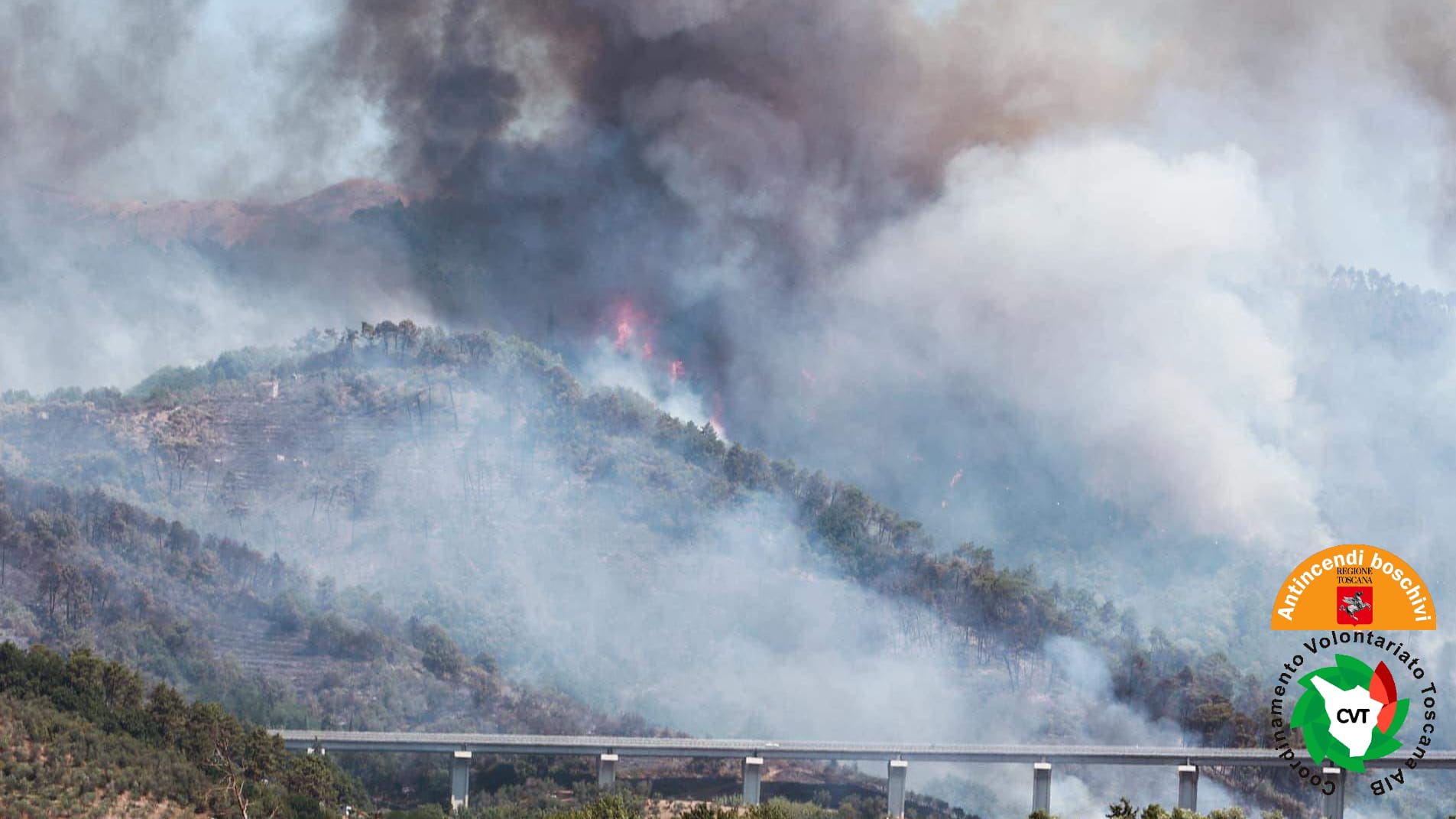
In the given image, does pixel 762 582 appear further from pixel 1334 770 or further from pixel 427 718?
pixel 1334 770

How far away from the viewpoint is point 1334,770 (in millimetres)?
82938

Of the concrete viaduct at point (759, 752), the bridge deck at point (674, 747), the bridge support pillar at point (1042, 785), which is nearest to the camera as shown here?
the concrete viaduct at point (759, 752)

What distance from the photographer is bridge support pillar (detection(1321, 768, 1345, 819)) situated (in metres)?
82.2

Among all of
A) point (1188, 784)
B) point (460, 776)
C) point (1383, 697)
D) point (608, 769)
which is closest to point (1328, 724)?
point (1383, 697)

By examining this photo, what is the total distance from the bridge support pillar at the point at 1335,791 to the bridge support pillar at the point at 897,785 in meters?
22.3

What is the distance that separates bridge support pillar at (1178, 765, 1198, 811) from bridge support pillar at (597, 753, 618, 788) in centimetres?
2939

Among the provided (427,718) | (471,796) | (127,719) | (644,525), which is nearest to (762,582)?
(644,525)

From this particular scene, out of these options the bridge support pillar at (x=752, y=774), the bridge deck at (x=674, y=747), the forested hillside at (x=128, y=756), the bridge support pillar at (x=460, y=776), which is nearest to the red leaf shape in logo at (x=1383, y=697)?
the bridge deck at (x=674, y=747)

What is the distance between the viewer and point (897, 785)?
7756 cm

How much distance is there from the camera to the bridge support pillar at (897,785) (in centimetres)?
7650

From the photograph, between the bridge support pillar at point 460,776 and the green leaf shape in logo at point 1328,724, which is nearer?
the green leaf shape in logo at point 1328,724

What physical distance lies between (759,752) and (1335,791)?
2992 cm

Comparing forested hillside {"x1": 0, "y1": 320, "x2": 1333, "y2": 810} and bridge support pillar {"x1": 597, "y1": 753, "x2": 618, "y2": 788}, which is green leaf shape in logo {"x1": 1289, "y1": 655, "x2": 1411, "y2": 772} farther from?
bridge support pillar {"x1": 597, "y1": 753, "x2": 618, "y2": 788}

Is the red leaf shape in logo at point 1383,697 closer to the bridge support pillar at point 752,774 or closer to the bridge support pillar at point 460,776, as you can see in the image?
the bridge support pillar at point 752,774
